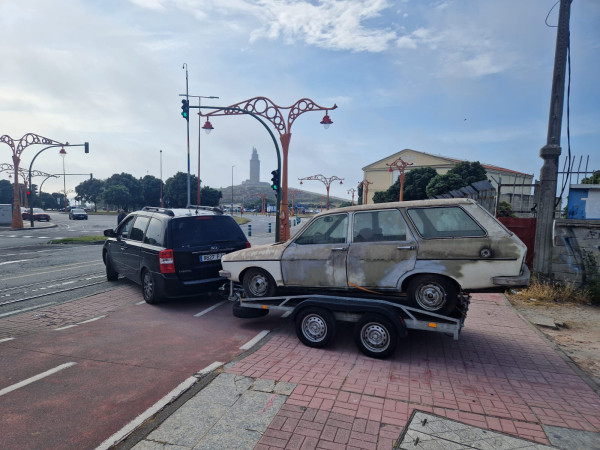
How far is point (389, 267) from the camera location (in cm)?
479

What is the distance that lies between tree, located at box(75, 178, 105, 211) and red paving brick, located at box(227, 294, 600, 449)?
107 m

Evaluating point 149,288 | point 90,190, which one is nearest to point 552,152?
point 149,288

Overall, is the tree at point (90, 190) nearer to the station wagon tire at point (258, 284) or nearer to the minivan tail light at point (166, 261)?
the minivan tail light at point (166, 261)

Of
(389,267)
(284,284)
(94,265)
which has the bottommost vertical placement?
(94,265)

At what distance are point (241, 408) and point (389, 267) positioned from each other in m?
2.42

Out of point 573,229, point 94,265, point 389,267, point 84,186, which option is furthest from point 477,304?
point 84,186

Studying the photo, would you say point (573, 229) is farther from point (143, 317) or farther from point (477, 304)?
point (143, 317)

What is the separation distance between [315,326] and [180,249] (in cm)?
299

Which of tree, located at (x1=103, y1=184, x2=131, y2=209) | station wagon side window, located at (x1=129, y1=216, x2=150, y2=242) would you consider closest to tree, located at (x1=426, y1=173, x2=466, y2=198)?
station wagon side window, located at (x1=129, y1=216, x2=150, y2=242)

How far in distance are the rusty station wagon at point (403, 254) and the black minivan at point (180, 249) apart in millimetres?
1552

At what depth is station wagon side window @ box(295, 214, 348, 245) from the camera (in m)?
5.25

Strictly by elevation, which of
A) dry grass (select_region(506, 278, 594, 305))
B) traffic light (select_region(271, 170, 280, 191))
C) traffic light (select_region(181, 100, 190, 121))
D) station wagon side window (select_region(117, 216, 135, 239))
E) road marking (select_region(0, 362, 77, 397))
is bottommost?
road marking (select_region(0, 362, 77, 397))

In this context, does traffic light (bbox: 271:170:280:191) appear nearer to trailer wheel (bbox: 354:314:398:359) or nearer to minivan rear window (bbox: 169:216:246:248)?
minivan rear window (bbox: 169:216:246:248)

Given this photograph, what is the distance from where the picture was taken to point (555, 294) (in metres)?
7.79
